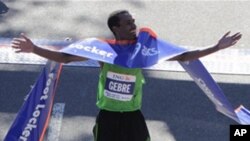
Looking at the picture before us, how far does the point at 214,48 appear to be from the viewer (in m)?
4.66

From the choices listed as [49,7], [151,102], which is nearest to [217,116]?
[151,102]

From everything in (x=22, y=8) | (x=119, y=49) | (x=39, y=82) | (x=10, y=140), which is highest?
(x=119, y=49)

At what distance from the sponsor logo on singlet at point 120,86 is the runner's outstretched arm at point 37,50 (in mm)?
302

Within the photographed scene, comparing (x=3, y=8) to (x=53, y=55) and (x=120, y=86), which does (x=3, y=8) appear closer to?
(x=53, y=55)

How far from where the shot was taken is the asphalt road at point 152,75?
263 inches

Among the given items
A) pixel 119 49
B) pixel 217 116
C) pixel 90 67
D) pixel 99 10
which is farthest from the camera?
pixel 99 10

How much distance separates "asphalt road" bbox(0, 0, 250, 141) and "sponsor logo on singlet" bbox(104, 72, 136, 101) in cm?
→ 177

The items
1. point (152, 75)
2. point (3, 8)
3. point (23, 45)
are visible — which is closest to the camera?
point (23, 45)

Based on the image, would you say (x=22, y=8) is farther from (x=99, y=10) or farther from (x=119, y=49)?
(x=119, y=49)

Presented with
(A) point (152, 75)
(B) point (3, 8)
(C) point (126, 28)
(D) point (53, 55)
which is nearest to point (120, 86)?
(C) point (126, 28)

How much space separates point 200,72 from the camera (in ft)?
16.6

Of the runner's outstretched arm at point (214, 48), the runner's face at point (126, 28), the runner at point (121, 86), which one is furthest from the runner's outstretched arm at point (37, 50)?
the runner's outstretched arm at point (214, 48)

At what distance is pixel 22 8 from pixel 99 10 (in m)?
1.35

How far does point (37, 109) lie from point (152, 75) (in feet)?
9.60
